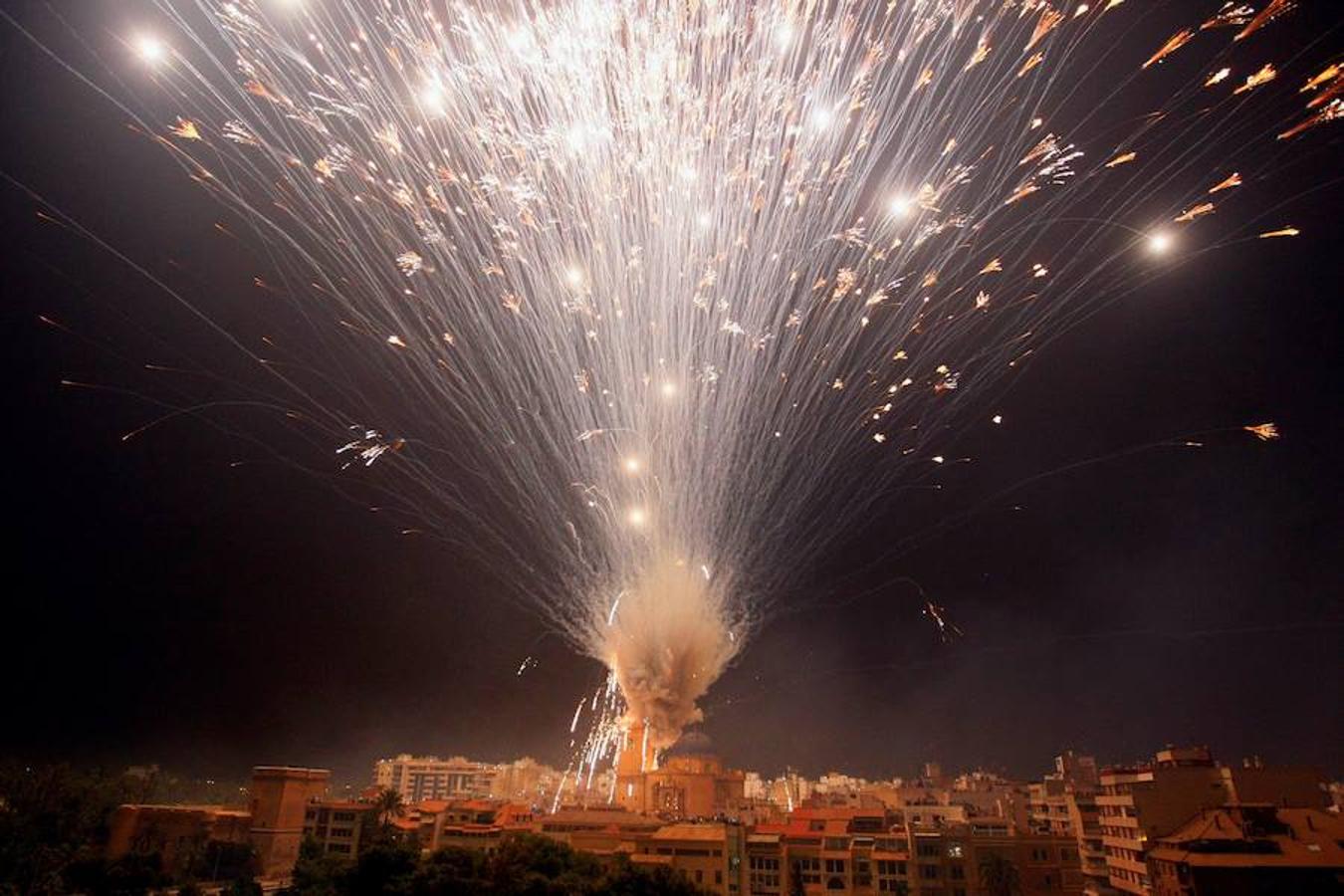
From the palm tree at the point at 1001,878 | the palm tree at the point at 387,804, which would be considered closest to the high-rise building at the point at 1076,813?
the palm tree at the point at 1001,878

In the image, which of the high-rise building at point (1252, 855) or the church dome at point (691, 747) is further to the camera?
the church dome at point (691, 747)

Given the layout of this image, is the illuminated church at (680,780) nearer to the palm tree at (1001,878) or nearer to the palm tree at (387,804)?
the palm tree at (387,804)

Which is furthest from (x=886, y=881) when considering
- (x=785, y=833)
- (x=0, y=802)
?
(x=0, y=802)

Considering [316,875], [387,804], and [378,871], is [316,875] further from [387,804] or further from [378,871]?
[387,804]

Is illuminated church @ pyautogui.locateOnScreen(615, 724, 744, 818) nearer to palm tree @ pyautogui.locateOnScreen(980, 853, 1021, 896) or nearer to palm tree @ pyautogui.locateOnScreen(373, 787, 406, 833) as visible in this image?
palm tree @ pyautogui.locateOnScreen(373, 787, 406, 833)

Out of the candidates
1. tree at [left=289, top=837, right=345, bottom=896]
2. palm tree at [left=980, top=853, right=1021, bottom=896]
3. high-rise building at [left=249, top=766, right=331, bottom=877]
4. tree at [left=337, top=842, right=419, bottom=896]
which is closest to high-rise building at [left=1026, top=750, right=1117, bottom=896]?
palm tree at [left=980, top=853, right=1021, bottom=896]

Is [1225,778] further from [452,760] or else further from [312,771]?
[452,760]
